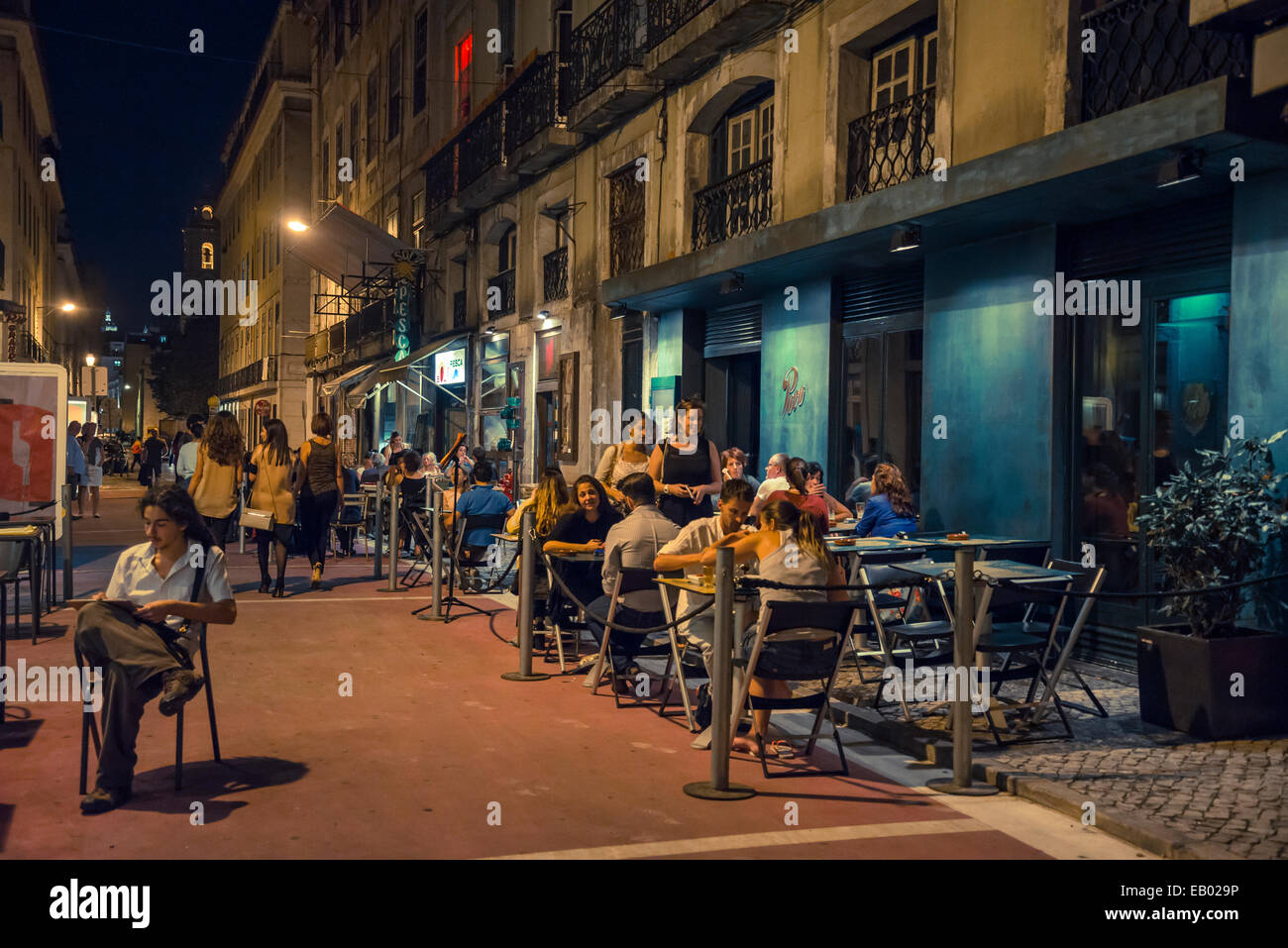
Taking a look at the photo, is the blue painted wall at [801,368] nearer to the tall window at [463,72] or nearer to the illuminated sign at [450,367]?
the illuminated sign at [450,367]

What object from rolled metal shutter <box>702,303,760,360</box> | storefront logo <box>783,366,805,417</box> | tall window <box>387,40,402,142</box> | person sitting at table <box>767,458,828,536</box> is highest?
tall window <box>387,40,402,142</box>

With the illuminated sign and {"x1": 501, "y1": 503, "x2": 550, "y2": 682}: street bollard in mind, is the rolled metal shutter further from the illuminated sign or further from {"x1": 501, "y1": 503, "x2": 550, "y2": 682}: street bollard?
the illuminated sign

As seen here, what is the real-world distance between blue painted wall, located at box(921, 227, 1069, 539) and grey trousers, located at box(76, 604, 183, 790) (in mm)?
7238

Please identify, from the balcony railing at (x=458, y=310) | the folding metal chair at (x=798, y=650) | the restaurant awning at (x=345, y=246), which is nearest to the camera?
the folding metal chair at (x=798, y=650)

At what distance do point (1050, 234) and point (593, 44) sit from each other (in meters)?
9.81

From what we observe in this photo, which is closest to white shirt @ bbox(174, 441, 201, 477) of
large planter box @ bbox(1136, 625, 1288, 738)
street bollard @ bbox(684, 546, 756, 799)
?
street bollard @ bbox(684, 546, 756, 799)

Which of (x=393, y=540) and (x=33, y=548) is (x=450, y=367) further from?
(x=33, y=548)

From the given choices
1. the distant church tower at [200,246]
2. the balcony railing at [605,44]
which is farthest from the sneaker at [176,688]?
the distant church tower at [200,246]

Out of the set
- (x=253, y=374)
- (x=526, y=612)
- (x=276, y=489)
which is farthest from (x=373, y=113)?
(x=526, y=612)

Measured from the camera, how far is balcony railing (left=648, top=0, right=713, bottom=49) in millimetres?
15008

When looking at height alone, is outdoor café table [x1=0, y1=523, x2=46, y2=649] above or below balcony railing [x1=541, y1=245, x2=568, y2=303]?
below

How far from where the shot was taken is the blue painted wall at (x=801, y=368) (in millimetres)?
13602

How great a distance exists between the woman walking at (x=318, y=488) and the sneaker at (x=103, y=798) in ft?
26.6
